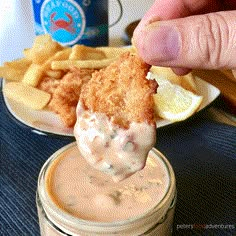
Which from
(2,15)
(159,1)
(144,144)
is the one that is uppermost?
(159,1)

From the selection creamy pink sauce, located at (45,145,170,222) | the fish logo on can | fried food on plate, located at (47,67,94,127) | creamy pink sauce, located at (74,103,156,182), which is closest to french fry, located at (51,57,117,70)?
fried food on plate, located at (47,67,94,127)

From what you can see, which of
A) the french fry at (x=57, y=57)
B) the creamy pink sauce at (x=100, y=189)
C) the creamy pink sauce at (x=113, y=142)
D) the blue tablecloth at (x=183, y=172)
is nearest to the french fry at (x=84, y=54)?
the french fry at (x=57, y=57)

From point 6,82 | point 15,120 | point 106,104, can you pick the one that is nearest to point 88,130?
point 106,104

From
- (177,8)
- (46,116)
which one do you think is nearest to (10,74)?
(46,116)

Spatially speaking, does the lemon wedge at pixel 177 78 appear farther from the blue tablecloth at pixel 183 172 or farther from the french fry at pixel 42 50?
the french fry at pixel 42 50

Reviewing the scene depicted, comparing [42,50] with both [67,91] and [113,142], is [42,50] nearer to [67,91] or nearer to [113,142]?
[67,91]

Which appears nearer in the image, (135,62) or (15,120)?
(135,62)

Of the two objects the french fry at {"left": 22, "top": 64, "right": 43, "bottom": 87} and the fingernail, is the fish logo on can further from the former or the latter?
the fingernail

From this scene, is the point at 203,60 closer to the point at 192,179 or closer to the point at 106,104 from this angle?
the point at 106,104
